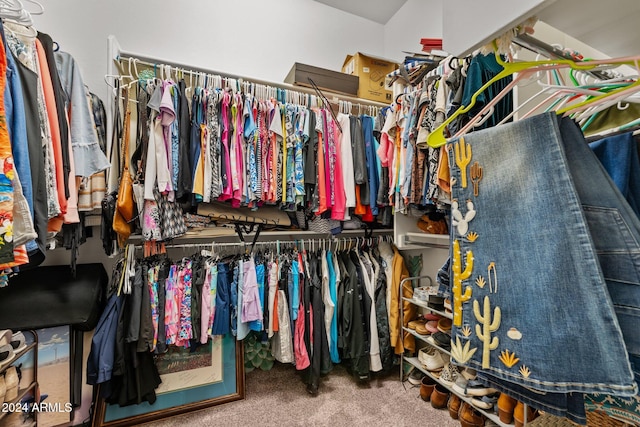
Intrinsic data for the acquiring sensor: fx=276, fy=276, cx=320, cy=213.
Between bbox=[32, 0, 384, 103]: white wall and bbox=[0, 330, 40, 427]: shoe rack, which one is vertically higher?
bbox=[32, 0, 384, 103]: white wall

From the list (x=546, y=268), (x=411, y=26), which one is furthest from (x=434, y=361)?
(x=411, y=26)

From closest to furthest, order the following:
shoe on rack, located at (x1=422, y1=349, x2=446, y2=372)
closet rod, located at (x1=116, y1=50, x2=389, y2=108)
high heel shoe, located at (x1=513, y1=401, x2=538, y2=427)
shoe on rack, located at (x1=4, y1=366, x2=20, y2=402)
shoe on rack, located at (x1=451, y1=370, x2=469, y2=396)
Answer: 1. shoe on rack, located at (x1=4, y1=366, x2=20, y2=402)
2. high heel shoe, located at (x1=513, y1=401, x2=538, y2=427)
3. shoe on rack, located at (x1=451, y1=370, x2=469, y2=396)
4. closet rod, located at (x1=116, y1=50, x2=389, y2=108)
5. shoe on rack, located at (x1=422, y1=349, x2=446, y2=372)

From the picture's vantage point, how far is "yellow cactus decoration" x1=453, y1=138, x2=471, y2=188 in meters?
0.56

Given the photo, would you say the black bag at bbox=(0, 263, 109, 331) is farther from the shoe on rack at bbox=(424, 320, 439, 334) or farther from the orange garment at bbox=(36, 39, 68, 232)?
the shoe on rack at bbox=(424, 320, 439, 334)

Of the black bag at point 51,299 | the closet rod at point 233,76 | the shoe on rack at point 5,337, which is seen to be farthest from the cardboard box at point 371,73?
the shoe on rack at point 5,337

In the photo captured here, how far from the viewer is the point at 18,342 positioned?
1215 mm

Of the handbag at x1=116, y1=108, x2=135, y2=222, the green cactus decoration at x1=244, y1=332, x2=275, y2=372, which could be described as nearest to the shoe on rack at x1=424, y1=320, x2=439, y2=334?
the green cactus decoration at x1=244, y1=332, x2=275, y2=372

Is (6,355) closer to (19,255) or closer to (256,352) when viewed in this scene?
(19,255)

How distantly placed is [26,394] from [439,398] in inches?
82.8

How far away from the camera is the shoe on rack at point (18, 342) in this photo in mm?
1176

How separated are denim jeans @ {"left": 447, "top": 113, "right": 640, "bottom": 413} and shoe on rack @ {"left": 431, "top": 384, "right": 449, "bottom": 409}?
138 cm

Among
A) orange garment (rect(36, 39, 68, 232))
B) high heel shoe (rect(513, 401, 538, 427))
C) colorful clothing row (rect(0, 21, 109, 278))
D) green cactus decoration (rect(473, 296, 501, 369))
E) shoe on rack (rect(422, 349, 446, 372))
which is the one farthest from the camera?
shoe on rack (rect(422, 349, 446, 372))

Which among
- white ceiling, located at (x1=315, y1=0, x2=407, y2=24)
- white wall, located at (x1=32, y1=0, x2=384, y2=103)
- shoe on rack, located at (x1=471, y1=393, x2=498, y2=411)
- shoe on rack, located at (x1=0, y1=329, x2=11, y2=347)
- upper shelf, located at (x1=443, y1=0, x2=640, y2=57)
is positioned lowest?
shoe on rack, located at (x1=471, y1=393, x2=498, y2=411)

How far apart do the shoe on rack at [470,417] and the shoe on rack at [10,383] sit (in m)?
2.06
